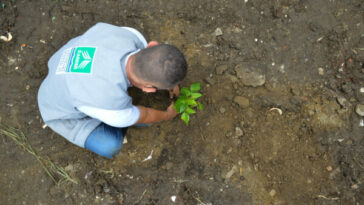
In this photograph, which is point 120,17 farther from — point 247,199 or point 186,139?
point 247,199

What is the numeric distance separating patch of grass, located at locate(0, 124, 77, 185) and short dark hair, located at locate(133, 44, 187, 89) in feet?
4.87

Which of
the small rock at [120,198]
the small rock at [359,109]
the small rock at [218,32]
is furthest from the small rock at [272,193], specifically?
the small rock at [218,32]

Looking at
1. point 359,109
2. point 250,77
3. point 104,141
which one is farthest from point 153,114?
point 359,109

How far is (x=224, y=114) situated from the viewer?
98.3 inches

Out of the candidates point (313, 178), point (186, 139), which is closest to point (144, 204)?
point (186, 139)

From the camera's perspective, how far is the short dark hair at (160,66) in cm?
167

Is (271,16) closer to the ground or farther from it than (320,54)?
farther from it

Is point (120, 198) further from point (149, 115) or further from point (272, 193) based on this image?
point (272, 193)

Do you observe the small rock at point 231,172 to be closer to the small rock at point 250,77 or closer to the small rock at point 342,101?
the small rock at point 250,77

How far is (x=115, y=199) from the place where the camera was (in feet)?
7.99

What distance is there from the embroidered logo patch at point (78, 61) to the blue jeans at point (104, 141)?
0.63 m

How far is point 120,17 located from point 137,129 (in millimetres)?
1241

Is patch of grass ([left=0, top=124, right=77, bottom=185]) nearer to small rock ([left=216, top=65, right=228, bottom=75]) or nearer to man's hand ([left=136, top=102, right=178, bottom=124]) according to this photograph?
man's hand ([left=136, top=102, right=178, bottom=124])

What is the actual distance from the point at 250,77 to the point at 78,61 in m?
1.59
